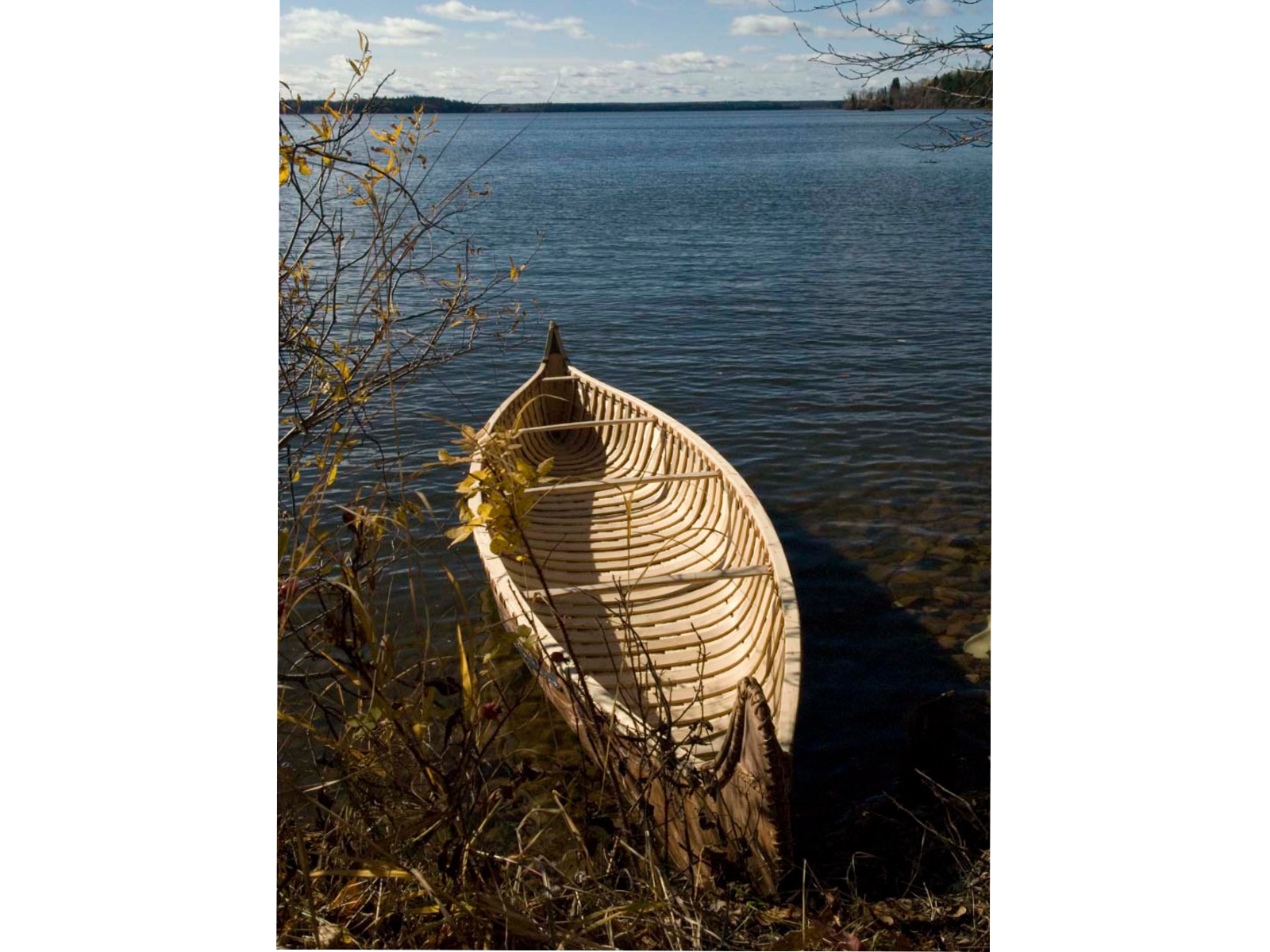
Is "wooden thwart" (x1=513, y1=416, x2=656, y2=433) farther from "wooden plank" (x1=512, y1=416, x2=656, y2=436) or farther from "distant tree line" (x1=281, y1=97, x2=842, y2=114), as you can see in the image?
"distant tree line" (x1=281, y1=97, x2=842, y2=114)

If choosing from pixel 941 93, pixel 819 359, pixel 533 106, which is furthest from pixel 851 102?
pixel 819 359

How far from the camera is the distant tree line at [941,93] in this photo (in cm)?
379

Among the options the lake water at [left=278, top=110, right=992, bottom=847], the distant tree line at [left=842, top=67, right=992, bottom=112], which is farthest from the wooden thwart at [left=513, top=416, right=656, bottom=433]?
the distant tree line at [left=842, top=67, right=992, bottom=112]

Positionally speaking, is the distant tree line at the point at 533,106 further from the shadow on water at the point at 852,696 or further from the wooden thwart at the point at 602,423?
the shadow on water at the point at 852,696

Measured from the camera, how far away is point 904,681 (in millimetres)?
4516

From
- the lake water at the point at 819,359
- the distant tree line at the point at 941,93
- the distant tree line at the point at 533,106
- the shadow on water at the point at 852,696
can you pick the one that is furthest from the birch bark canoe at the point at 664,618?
the distant tree line at the point at 941,93

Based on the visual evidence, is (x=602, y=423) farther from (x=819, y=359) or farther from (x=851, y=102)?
(x=819, y=359)

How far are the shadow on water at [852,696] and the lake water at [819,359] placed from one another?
0.01 metres

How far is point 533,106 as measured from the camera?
2789mm

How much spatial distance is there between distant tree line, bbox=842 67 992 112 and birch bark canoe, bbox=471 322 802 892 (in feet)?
5.66

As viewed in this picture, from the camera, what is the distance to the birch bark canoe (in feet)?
8.09
